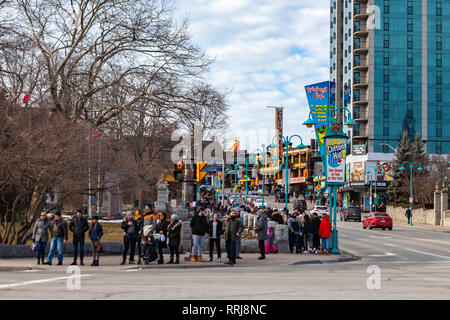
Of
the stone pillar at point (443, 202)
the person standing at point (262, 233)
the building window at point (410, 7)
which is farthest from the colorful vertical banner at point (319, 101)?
the building window at point (410, 7)

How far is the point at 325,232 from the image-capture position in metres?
24.8

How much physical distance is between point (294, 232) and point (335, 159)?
3.50m

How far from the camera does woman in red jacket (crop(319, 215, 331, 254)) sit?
24667 mm

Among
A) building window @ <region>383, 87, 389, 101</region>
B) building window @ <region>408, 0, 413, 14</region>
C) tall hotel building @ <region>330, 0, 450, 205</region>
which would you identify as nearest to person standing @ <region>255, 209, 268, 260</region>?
tall hotel building @ <region>330, 0, 450, 205</region>

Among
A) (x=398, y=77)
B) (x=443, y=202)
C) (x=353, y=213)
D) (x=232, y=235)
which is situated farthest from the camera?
(x=398, y=77)

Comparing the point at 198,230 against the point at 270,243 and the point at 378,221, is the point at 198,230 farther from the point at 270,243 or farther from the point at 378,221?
the point at 378,221

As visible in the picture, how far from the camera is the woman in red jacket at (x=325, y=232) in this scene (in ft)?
80.9

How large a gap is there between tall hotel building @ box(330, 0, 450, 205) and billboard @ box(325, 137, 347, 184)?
7622cm

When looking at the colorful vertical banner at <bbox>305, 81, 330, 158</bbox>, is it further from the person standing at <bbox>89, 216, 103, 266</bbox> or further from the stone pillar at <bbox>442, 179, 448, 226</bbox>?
the person standing at <bbox>89, 216, 103, 266</bbox>

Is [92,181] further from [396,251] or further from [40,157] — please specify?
[396,251]

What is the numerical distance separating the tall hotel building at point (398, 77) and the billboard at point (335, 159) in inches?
3001

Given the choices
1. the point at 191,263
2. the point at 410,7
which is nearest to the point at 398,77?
the point at 410,7

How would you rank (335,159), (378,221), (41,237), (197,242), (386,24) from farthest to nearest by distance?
(386,24) → (378,221) → (335,159) → (197,242) → (41,237)

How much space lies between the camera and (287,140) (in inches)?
1742
